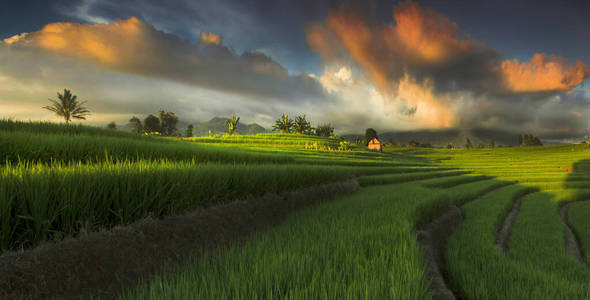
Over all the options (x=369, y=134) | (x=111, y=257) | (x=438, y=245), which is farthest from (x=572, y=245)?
(x=369, y=134)

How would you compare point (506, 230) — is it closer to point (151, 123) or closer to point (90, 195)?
point (90, 195)

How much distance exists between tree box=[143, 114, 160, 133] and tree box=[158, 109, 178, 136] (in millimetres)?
1896

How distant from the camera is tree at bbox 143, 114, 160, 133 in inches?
3046

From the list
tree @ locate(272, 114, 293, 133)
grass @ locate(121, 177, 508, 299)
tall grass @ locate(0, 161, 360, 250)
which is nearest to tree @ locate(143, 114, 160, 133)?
tree @ locate(272, 114, 293, 133)

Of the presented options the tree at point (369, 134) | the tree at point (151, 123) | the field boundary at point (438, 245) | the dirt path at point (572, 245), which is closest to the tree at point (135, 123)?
the tree at point (151, 123)

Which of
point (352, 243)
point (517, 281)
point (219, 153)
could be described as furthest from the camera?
point (219, 153)

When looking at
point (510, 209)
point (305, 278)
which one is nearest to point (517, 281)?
point (305, 278)

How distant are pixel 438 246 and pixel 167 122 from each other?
9166 cm

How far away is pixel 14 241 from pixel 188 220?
153 cm

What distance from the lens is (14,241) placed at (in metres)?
2.17

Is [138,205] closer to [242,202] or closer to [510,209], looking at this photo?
[242,202]

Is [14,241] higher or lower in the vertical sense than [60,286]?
higher

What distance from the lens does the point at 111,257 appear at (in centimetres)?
228

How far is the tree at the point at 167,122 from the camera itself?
8244cm
